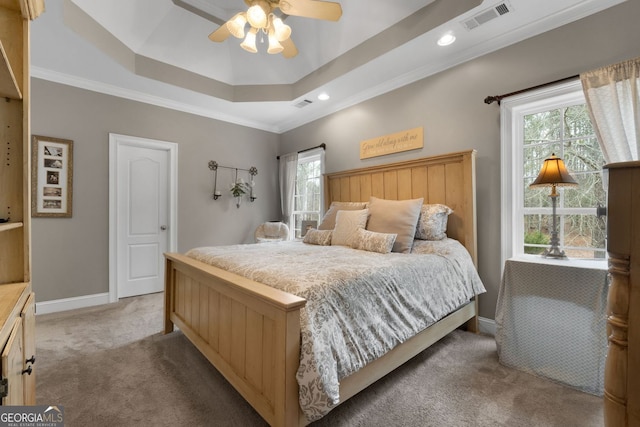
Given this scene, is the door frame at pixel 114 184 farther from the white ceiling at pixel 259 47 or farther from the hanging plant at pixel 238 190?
the hanging plant at pixel 238 190

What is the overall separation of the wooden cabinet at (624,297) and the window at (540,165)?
1.86 m

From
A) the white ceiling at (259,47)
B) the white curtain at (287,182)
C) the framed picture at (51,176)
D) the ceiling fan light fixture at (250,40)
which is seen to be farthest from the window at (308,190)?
the framed picture at (51,176)

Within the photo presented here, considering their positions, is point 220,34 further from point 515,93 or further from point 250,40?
point 515,93

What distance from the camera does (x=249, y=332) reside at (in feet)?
4.77

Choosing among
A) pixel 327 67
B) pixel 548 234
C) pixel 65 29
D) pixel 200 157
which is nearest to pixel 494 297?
pixel 548 234

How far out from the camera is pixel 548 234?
2.40 m

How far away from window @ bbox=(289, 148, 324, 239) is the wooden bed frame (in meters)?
1.29

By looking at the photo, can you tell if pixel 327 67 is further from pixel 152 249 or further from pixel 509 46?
pixel 152 249

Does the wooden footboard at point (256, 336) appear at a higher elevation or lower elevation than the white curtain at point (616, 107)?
lower

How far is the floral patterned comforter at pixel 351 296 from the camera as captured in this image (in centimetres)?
121

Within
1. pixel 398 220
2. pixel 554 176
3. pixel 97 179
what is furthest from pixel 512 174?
pixel 97 179

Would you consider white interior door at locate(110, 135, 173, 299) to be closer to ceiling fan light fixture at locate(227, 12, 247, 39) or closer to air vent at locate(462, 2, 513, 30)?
ceiling fan light fixture at locate(227, 12, 247, 39)

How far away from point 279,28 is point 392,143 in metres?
1.78

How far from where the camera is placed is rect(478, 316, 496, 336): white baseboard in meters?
2.52
